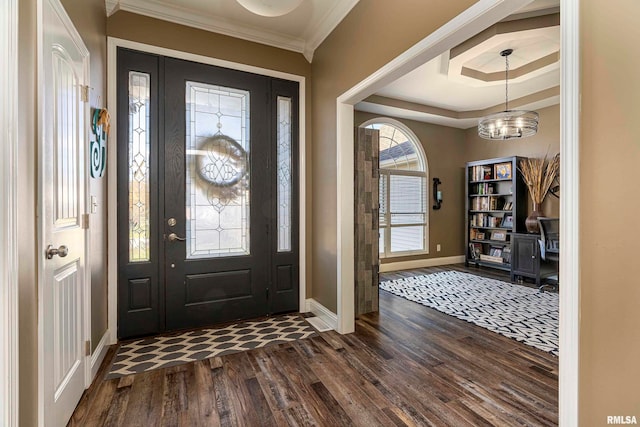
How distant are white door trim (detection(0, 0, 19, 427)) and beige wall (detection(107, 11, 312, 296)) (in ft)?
6.30

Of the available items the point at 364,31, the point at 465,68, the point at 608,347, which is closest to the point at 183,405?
the point at 608,347

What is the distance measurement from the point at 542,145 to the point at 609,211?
5.02m

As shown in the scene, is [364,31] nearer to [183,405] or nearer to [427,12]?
[427,12]

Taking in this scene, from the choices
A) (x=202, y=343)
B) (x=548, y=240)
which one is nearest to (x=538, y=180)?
(x=548, y=240)

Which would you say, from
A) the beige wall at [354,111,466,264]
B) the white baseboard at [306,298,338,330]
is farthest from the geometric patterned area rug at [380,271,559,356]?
the white baseboard at [306,298,338,330]

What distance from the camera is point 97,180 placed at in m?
2.33

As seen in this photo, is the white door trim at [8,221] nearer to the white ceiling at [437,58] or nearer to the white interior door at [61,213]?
the white interior door at [61,213]

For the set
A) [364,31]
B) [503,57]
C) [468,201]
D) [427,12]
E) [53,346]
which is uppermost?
[503,57]

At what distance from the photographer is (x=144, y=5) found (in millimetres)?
2775

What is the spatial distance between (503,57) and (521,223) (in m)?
2.88

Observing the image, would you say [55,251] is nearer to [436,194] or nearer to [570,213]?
[570,213]

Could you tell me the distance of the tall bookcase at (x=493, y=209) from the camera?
5.15 meters

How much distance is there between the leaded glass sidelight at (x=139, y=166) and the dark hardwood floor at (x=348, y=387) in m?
0.97

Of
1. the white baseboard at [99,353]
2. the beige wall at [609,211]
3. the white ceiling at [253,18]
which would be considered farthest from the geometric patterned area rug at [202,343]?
the white ceiling at [253,18]
